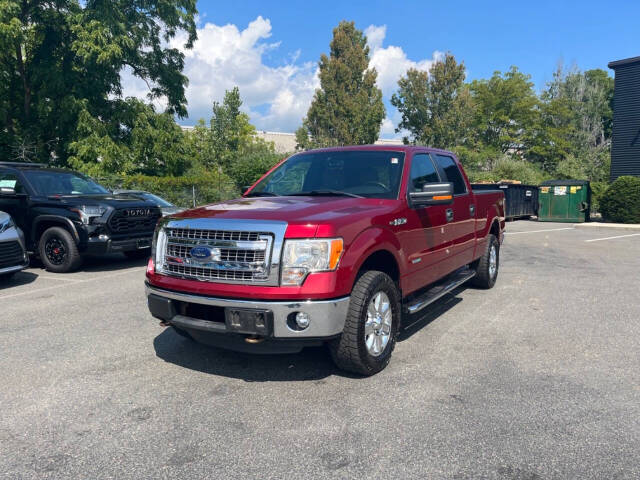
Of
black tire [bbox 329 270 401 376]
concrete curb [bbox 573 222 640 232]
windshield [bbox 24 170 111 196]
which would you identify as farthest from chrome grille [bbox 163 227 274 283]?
concrete curb [bbox 573 222 640 232]

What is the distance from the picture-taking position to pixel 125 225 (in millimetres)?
8891

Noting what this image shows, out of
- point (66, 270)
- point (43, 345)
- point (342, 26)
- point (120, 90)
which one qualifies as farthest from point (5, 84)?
point (342, 26)

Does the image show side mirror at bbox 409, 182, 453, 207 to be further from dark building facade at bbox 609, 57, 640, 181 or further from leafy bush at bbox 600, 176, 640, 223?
dark building facade at bbox 609, 57, 640, 181

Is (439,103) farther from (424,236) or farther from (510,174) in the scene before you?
(424,236)

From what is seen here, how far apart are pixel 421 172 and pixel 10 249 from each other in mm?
6034

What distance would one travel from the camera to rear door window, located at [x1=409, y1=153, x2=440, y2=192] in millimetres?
4830

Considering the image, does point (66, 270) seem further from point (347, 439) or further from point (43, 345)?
Answer: point (347, 439)

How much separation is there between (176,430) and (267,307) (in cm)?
94

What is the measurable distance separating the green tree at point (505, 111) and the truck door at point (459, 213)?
4838cm

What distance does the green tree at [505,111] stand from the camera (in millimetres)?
50062

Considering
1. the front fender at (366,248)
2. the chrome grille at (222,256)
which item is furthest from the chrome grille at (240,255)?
the front fender at (366,248)

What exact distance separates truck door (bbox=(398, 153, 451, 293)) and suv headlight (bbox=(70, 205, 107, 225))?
5902 mm

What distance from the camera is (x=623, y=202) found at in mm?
21266

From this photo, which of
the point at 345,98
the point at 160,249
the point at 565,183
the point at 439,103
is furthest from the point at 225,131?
the point at 160,249
